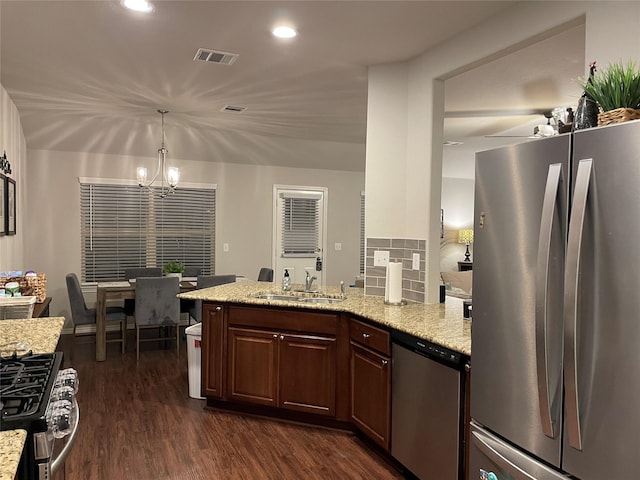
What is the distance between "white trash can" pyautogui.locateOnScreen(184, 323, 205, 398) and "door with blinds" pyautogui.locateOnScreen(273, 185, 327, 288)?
11.5ft

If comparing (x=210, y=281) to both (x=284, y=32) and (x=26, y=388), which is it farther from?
(x=26, y=388)

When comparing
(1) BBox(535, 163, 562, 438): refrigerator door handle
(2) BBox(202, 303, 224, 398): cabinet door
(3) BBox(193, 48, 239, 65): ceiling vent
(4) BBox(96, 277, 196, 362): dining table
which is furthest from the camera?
(4) BBox(96, 277, 196, 362): dining table

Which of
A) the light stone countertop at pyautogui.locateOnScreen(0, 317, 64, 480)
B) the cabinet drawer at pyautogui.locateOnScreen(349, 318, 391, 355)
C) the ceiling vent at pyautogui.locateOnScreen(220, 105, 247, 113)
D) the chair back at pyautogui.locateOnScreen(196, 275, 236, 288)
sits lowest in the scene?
the cabinet drawer at pyautogui.locateOnScreen(349, 318, 391, 355)

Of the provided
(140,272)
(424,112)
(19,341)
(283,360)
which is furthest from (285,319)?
(140,272)

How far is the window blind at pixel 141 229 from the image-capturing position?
21.4 ft

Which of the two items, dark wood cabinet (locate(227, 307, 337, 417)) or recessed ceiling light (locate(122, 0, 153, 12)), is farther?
dark wood cabinet (locate(227, 307, 337, 417))

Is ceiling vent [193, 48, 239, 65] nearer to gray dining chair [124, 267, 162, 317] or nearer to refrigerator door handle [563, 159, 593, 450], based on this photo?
refrigerator door handle [563, 159, 593, 450]

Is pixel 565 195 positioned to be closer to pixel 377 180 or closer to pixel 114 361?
pixel 377 180

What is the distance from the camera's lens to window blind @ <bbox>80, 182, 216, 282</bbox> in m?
6.53

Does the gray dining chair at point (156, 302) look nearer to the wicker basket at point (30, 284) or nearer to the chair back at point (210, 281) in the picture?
the chair back at point (210, 281)

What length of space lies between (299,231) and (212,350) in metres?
4.22

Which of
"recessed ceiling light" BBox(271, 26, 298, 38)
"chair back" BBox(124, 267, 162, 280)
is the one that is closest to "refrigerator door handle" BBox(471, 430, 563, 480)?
"recessed ceiling light" BBox(271, 26, 298, 38)

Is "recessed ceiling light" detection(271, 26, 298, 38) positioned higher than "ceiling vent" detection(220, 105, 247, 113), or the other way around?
"ceiling vent" detection(220, 105, 247, 113)

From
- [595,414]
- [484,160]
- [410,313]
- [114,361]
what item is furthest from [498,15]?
[114,361]
